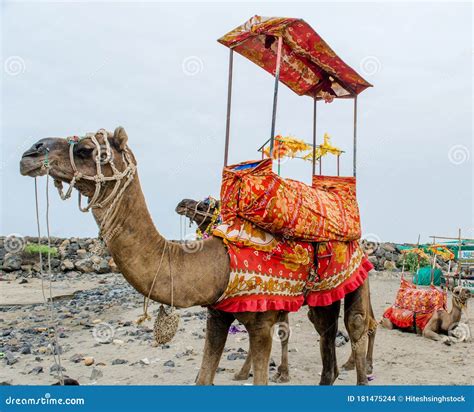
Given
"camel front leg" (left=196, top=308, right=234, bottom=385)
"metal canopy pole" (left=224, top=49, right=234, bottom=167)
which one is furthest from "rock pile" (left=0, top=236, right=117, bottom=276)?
"camel front leg" (left=196, top=308, right=234, bottom=385)

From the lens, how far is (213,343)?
4598 millimetres

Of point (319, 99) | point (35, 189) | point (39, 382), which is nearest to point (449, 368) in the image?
point (319, 99)

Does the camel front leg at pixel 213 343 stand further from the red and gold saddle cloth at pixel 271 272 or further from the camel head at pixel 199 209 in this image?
the camel head at pixel 199 209

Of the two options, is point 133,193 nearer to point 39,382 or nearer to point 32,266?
point 39,382

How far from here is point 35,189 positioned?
3639 millimetres

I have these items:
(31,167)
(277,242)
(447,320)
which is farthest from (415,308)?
(31,167)

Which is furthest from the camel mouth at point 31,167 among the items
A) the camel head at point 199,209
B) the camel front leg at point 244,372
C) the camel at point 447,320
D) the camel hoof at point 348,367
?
the camel at point 447,320

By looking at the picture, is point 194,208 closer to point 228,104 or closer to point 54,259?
point 228,104

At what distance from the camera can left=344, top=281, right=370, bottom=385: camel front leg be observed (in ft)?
18.2

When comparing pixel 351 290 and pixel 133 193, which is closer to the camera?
pixel 133 193

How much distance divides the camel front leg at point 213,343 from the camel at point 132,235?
441 millimetres

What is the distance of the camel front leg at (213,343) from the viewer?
4543 millimetres

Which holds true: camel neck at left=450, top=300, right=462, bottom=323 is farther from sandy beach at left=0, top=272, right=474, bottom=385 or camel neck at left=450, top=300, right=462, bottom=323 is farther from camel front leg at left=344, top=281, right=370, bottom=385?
camel front leg at left=344, top=281, right=370, bottom=385

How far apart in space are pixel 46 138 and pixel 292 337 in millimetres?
7062
